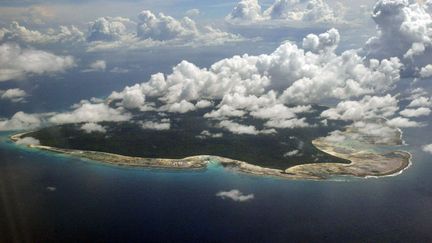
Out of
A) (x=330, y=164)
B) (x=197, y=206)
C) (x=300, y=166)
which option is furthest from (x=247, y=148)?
(x=197, y=206)

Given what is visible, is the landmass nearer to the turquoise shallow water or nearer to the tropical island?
the tropical island

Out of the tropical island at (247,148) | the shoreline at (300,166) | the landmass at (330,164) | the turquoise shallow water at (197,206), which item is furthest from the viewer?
the tropical island at (247,148)

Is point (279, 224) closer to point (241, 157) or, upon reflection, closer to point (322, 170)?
point (322, 170)

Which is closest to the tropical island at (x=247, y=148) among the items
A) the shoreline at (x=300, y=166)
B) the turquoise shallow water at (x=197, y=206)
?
the shoreline at (x=300, y=166)

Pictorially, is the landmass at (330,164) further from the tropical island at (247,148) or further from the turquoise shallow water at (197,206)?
the turquoise shallow water at (197,206)

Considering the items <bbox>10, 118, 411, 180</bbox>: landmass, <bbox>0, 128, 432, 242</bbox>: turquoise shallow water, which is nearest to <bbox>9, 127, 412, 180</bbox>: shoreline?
<bbox>10, 118, 411, 180</bbox>: landmass

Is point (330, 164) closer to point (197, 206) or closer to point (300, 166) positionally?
point (300, 166)

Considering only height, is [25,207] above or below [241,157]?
below

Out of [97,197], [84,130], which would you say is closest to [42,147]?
[84,130]
